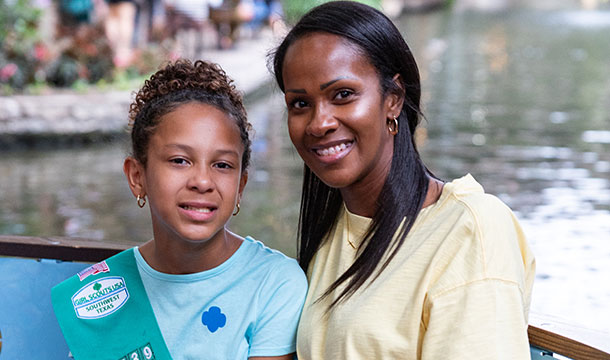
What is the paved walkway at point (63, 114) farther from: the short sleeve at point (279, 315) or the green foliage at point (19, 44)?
the short sleeve at point (279, 315)

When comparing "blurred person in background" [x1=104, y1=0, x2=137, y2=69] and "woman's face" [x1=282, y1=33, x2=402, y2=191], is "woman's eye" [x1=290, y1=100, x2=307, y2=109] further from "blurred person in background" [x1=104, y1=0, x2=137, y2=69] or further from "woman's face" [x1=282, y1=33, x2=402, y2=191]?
"blurred person in background" [x1=104, y1=0, x2=137, y2=69]

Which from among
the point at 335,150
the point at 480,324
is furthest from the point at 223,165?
the point at 480,324

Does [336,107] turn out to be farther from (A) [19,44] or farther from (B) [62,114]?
(A) [19,44]

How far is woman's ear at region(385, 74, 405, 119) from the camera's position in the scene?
71.0 inches

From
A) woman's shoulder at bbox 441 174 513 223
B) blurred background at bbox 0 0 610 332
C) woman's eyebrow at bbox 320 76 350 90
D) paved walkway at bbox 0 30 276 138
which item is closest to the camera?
woman's shoulder at bbox 441 174 513 223

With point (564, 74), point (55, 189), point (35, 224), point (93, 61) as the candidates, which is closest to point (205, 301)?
point (35, 224)

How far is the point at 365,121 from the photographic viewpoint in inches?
68.3

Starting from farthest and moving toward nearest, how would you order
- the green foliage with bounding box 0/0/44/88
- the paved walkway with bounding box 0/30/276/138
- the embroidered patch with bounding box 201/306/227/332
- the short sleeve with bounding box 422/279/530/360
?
the green foliage with bounding box 0/0/44/88 → the paved walkway with bounding box 0/30/276/138 → the embroidered patch with bounding box 201/306/227/332 → the short sleeve with bounding box 422/279/530/360

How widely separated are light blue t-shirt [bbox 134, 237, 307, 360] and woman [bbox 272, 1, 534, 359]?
63 millimetres

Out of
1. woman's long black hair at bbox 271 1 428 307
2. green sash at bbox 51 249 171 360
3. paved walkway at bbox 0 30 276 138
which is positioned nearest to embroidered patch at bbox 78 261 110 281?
green sash at bbox 51 249 171 360

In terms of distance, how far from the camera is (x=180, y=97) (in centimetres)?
199

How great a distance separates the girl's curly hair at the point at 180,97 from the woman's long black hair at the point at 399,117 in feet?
0.61

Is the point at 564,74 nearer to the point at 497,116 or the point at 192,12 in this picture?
the point at 497,116

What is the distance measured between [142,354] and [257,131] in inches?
304
